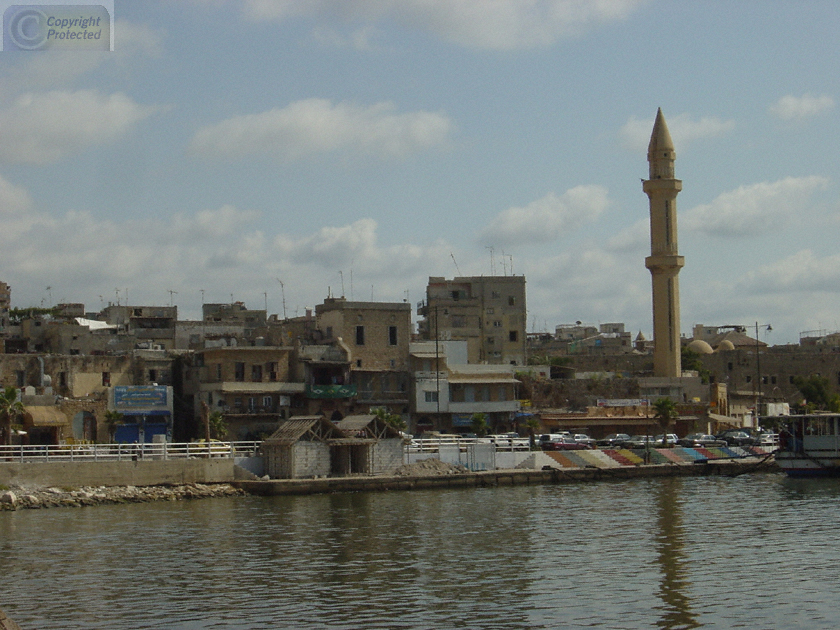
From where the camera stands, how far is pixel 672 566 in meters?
28.0

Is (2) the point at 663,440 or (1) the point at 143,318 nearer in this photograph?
(2) the point at 663,440

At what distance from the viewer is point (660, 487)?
51.3 meters

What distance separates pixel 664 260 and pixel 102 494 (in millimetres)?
51064

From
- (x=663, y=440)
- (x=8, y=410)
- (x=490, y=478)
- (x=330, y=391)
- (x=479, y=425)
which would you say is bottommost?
(x=490, y=478)

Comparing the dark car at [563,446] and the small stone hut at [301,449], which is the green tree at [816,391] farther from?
the small stone hut at [301,449]

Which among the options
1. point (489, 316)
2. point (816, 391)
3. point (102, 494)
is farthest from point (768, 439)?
point (102, 494)

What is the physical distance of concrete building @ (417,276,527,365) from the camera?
277 feet

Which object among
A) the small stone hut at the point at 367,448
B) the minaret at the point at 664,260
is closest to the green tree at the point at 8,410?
the small stone hut at the point at 367,448

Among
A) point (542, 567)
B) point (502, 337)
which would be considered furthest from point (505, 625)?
point (502, 337)

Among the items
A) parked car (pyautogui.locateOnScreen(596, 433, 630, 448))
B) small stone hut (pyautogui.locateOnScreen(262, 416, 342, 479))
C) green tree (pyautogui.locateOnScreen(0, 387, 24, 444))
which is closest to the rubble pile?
small stone hut (pyautogui.locateOnScreen(262, 416, 342, 479))

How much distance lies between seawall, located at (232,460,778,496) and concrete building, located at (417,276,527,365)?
1031 inches

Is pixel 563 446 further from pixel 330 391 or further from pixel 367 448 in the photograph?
pixel 330 391

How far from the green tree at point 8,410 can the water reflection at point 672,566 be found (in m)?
27.9

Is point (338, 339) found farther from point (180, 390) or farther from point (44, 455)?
point (44, 455)
